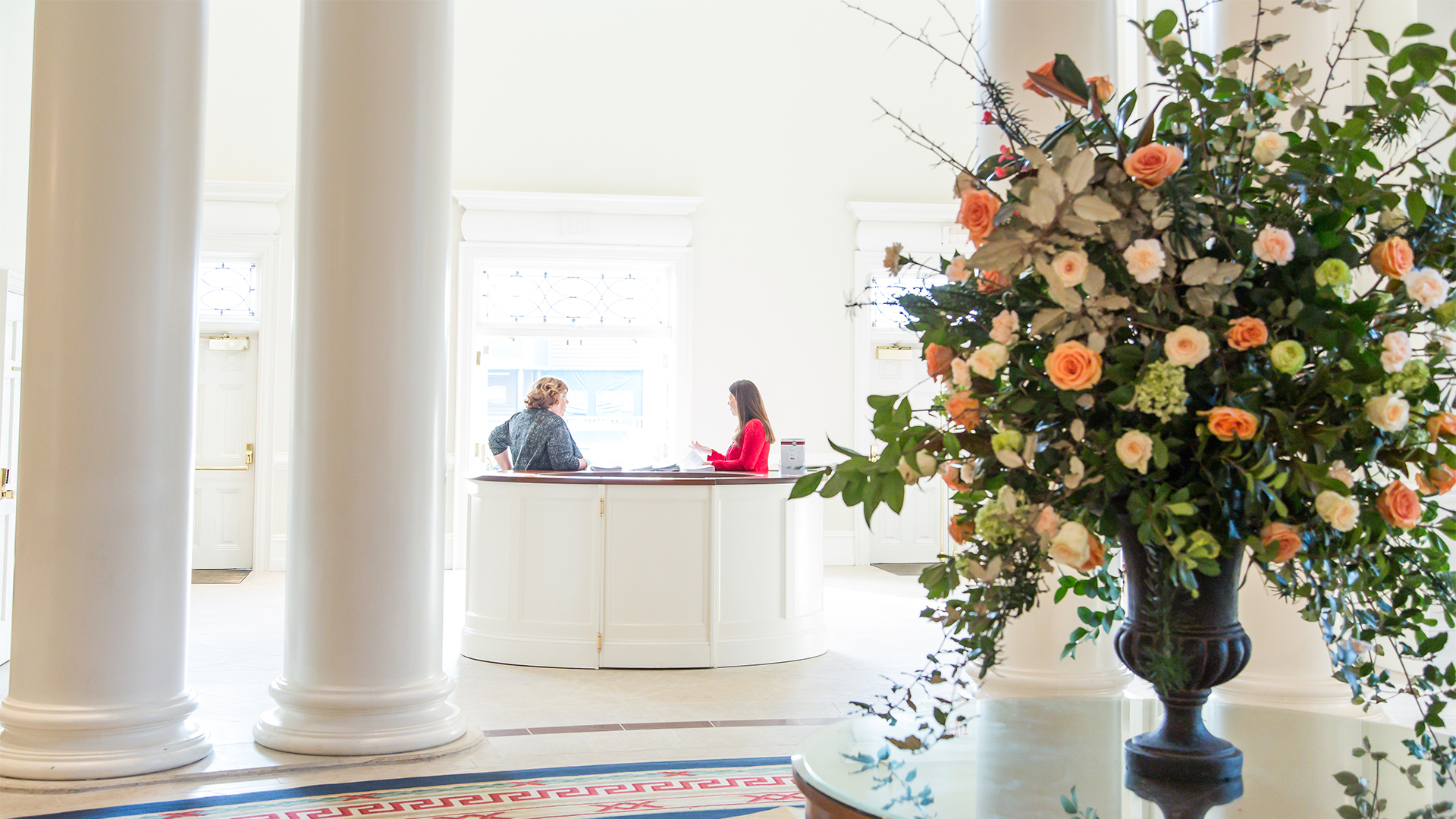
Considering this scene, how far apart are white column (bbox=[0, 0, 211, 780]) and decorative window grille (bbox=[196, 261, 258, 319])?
6.37 m

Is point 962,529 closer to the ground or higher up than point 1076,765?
higher up

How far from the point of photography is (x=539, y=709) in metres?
4.80

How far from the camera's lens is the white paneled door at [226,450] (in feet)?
31.6

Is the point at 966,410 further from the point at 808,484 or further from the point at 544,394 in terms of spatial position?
the point at 544,394

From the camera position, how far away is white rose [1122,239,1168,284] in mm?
1271

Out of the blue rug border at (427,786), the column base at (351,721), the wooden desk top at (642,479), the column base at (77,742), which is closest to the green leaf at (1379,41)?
the blue rug border at (427,786)

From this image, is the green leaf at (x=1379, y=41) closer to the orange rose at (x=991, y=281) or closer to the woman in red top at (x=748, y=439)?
the orange rose at (x=991, y=281)

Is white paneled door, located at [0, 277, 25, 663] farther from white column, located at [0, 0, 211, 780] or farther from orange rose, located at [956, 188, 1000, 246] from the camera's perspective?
orange rose, located at [956, 188, 1000, 246]

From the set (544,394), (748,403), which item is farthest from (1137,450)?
(544,394)

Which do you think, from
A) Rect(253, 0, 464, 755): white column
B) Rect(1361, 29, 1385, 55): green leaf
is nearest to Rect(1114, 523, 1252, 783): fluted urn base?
Rect(1361, 29, 1385, 55): green leaf

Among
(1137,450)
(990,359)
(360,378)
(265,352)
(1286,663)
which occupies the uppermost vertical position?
(265,352)

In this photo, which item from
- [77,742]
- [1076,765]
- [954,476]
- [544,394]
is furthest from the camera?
[544,394]

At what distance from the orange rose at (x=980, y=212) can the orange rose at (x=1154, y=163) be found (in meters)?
0.16

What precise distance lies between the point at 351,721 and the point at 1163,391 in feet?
10.8
